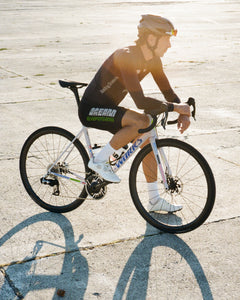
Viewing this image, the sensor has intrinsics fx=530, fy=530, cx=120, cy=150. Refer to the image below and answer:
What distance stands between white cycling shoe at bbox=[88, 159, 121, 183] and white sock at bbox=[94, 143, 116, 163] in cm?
4

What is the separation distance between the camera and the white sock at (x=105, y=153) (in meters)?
4.74

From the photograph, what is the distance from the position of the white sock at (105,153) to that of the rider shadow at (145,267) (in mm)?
761

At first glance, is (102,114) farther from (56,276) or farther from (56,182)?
(56,276)

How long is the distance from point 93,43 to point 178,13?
12.7m

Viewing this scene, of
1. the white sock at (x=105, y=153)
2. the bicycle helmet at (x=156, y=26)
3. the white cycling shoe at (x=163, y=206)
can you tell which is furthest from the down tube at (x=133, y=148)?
the bicycle helmet at (x=156, y=26)

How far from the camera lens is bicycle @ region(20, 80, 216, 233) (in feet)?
15.2

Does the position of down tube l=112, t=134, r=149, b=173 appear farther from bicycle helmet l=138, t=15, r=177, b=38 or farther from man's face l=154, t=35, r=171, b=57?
bicycle helmet l=138, t=15, r=177, b=38

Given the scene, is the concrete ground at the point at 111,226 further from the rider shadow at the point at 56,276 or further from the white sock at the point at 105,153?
the white sock at the point at 105,153

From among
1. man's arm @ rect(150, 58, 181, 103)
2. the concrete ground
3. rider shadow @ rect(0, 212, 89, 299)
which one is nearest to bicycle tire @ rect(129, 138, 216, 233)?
the concrete ground

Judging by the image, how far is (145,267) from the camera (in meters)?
4.18

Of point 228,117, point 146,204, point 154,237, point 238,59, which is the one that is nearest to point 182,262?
point 154,237

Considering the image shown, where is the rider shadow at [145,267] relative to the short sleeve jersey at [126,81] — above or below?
below

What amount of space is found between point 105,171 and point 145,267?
39.5 inches

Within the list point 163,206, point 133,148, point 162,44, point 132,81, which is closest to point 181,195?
point 163,206
